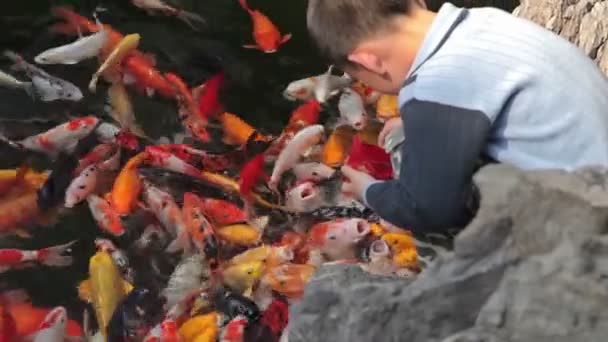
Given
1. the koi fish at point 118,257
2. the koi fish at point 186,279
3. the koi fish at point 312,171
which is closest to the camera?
the koi fish at point 186,279

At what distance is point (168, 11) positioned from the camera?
5.77 m

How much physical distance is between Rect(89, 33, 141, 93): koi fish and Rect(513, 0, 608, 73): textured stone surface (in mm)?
2293

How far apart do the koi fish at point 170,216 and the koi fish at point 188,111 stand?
0.57 meters

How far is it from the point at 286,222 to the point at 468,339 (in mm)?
2657

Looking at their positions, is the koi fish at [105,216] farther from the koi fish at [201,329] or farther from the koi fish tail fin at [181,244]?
the koi fish at [201,329]

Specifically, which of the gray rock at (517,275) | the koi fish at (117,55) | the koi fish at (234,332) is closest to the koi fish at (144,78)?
the koi fish at (117,55)

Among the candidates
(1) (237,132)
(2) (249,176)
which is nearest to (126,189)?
(2) (249,176)

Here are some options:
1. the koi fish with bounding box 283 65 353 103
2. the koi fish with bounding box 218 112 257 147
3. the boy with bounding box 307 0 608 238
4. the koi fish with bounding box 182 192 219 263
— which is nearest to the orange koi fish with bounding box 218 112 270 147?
the koi fish with bounding box 218 112 257 147

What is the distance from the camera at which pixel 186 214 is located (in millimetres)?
4391

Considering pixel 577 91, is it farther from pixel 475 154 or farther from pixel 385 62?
pixel 385 62

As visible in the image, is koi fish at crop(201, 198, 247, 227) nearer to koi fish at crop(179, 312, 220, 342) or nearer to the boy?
koi fish at crop(179, 312, 220, 342)

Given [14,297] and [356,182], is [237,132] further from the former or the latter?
[356,182]

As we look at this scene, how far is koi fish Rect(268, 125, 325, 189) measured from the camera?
468cm

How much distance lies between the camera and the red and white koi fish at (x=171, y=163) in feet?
15.4
